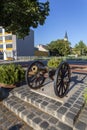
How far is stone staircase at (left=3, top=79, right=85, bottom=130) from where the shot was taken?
341 centimetres

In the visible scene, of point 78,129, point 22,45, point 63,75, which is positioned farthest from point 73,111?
point 22,45

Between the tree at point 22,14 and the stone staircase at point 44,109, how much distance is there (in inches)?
246

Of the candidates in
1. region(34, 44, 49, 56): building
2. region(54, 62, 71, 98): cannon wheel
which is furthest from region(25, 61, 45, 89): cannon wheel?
region(34, 44, 49, 56): building

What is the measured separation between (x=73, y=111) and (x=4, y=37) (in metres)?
46.6

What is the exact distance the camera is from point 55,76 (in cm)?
405

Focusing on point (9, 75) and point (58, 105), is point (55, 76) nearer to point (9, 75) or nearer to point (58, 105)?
point (58, 105)

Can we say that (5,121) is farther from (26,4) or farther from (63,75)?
(26,4)

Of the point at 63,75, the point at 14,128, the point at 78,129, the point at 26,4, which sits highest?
the point at 26,4

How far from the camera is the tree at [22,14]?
9328mm

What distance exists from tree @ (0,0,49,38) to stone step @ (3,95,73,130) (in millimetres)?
6601

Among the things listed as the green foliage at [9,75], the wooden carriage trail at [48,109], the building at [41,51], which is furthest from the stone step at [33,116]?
the building at [41,51]

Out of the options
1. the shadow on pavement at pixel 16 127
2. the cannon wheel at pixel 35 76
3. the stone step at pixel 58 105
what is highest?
the cannon wheel at pixel 35 76

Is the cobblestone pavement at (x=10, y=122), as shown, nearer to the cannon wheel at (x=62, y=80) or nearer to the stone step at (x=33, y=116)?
the stone step at (x=33, y=116)

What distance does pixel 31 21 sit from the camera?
11008 millimetres
